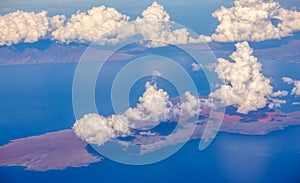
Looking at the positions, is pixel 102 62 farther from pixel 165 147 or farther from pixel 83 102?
pixel 165 147

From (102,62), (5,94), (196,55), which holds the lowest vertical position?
(5,94)

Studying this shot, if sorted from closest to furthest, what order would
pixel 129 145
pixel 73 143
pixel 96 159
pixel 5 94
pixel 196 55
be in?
pixel 96 159, pixel 129 145, pixel 73 143, pixel 5 94, pixel 196 55

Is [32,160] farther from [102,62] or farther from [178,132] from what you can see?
[102,62]

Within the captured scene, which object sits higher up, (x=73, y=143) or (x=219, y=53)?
(x=219, y=53)

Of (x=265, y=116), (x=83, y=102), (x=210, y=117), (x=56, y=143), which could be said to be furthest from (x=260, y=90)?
(x=56, y=143)

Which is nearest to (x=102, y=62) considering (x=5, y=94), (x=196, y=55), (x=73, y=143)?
(x=196, y=55)

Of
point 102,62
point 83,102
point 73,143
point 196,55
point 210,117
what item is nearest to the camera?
point 73,143

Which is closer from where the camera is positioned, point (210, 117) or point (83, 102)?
point (83, 102)
